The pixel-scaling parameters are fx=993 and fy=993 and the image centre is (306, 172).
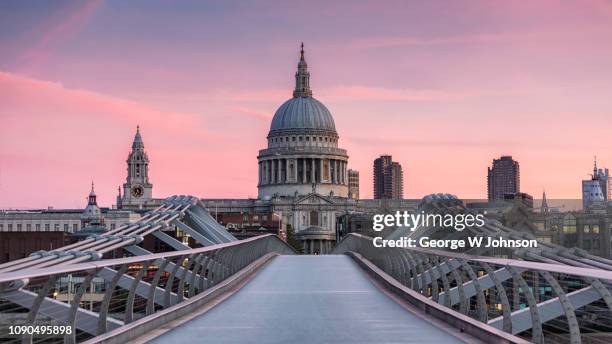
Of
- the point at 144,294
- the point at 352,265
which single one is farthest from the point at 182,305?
the point at 352,265

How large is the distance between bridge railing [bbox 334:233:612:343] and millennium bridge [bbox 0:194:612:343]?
0.03 meters

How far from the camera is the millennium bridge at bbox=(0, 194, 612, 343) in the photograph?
10688 mm

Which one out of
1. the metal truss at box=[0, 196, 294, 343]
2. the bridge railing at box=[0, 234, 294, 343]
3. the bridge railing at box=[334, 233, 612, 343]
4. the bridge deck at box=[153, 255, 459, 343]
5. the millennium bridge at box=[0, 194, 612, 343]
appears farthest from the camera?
the bridge deck at box=[153, 255, 459, 343]

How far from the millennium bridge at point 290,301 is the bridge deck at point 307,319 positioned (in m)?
0.02

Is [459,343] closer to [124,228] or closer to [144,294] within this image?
[144,294]

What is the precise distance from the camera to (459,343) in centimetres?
Answer: 1291

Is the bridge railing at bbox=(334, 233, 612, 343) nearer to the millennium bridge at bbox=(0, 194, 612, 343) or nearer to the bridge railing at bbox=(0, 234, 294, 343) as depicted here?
the millennium bridge at bbox=(0, 194, 612, 343)

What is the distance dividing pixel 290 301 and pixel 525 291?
9.18 metres

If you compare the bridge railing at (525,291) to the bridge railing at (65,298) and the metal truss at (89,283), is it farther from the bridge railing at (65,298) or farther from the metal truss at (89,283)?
the bridge railing at (65,298)

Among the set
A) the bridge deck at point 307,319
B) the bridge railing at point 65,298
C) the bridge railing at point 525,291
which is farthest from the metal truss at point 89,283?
the bridge railing at point 525,291

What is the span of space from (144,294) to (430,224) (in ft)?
47.2

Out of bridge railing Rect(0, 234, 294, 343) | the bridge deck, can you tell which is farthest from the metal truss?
the bridge deck

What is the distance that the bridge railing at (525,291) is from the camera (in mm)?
9833

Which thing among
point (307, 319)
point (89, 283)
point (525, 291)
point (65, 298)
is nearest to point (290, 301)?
point (307, 319)
